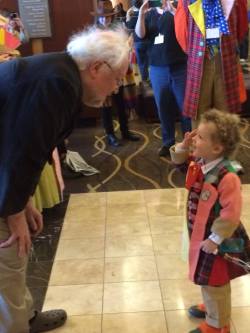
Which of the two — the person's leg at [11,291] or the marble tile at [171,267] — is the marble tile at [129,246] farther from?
the person's leg at [11,291]

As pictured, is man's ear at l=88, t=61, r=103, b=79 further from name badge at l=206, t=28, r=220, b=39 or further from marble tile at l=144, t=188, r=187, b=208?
name badge at l=206, t=28, r=220, b=39

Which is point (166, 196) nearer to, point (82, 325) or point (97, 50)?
point (82, 325)

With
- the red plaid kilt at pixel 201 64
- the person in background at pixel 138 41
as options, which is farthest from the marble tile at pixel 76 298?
the person in background at pixel 138 41

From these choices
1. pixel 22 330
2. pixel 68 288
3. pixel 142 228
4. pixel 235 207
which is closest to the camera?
pixel 235 207

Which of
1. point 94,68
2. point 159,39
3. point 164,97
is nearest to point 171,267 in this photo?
point 94,68

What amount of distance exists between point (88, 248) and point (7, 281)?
99cm

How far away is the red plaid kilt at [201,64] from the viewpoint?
3158 mm

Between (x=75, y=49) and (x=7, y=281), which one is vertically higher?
(x=75, y=49)

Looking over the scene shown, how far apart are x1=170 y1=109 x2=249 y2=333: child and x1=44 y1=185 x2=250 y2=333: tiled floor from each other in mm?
308

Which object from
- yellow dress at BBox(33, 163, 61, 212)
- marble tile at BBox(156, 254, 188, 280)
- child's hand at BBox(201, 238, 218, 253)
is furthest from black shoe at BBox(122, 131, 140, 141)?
child's hand at BBox(201, 238, 218, 253)

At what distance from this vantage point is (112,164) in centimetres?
379

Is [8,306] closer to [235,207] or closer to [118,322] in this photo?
[118,322]

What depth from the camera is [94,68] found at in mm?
1311

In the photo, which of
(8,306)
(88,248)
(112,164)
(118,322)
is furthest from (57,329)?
(112,164)
